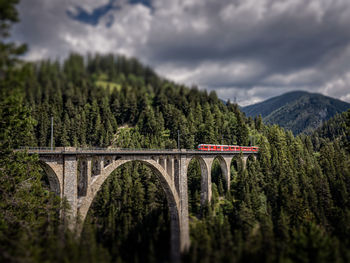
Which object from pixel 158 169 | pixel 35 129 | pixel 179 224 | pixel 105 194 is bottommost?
pixel 179 224

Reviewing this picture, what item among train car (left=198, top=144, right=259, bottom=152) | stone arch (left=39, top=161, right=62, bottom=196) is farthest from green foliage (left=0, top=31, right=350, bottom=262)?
train car (left=198, top=144, right=259, bottom=152)

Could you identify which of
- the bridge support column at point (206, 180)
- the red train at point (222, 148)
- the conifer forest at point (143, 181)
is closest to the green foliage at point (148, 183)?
the conifer forest at point (143, 181)

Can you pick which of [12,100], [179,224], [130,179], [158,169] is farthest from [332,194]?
[12,100]

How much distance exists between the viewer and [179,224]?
35000 mm

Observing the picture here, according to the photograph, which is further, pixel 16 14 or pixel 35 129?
→ pixel 35 129

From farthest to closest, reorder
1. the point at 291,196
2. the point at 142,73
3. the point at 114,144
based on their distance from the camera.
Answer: the point at 114,144 → the point at 291,196 → the point at 142,73

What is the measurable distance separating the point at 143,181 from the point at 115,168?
2403 cm

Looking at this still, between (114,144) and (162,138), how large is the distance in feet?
44.3

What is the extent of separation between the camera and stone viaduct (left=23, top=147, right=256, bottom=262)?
2086 cm

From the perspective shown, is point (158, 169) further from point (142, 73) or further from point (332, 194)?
point (332, 194)

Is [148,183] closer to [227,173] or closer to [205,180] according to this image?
[205,180]

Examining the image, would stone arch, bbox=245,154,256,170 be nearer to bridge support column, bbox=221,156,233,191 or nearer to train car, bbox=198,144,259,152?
Result: train car, bbox=198,144,259,152

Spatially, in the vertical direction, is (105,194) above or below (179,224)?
above

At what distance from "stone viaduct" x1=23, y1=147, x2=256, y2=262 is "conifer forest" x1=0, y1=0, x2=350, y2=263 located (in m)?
1.29
